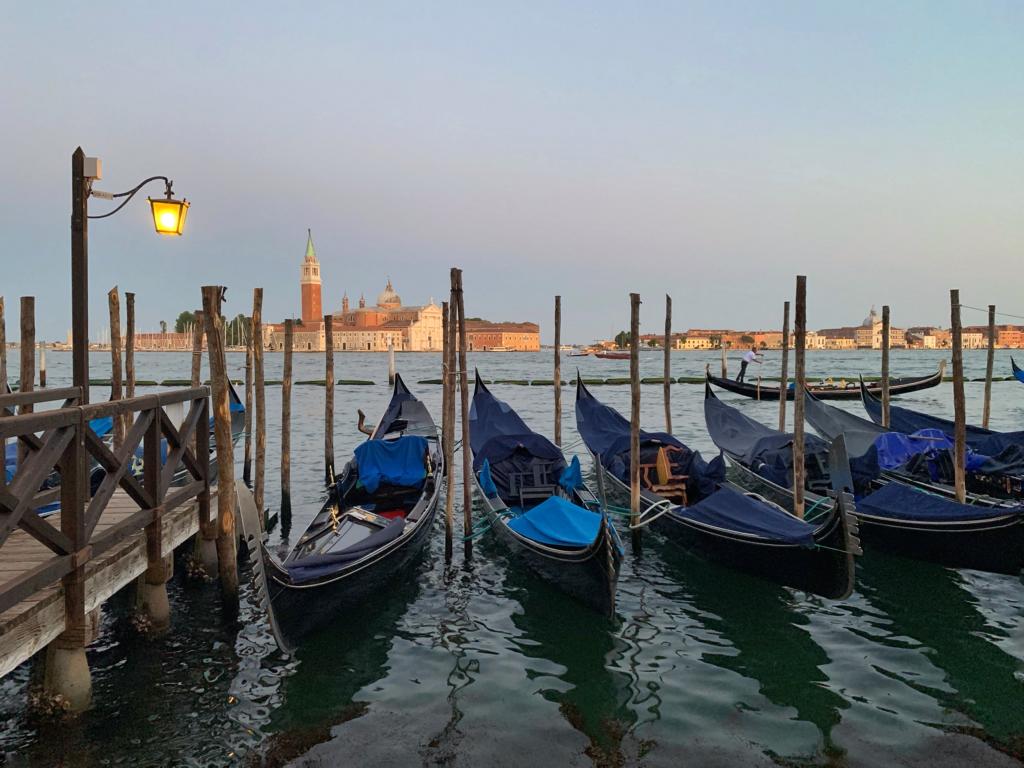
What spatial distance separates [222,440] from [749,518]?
365cm

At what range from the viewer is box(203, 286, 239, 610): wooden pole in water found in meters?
4.56

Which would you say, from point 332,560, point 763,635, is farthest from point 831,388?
point 332,560

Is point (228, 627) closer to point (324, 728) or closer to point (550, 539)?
point (324, 728)

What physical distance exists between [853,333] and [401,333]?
70515 millimetres

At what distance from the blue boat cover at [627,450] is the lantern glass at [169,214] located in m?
4.81

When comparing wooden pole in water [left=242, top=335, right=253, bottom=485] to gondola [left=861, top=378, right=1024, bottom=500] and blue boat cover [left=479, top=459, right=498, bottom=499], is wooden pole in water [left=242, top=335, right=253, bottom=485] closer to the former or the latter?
blue boat cover [left=479, top=459, right=498, bottom=499]

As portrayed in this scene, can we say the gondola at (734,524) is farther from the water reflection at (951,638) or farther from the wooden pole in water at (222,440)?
the wooden pole in water at (222,440)

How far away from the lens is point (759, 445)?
868 cm

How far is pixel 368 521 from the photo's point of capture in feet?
20.0

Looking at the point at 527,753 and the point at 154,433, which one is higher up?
the point at 154,433

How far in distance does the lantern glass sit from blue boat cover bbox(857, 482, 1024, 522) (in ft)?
17.6

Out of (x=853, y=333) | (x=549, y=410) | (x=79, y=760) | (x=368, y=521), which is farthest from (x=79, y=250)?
(x=853, y=333)

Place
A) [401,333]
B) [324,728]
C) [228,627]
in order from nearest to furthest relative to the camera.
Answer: [324,728]
[228,627]
[401,333]

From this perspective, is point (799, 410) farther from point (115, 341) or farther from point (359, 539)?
point (115, 341)
